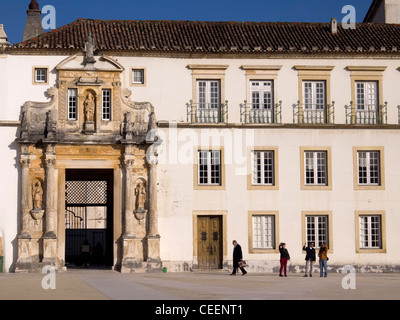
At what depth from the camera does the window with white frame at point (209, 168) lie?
38750 millimetres

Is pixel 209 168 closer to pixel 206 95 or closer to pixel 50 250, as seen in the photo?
pixel 206 95

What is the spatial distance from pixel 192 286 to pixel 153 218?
9.10m

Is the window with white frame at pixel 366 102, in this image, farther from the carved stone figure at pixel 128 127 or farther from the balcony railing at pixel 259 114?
the carved stone figure at pixel 128 127

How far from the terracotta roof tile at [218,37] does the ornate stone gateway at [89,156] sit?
1.54 m

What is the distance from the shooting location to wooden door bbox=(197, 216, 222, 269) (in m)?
38.5

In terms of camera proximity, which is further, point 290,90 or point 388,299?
point 290,90

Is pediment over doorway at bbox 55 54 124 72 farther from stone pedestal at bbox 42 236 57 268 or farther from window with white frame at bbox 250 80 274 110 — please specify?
stone pedestal at bbox 42 236 57 268

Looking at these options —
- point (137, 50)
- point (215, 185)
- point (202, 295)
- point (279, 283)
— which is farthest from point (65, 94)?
point (202, 295)

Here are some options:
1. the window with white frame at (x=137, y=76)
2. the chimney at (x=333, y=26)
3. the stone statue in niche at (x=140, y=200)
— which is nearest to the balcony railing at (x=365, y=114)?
the chimney at (x=333, y=26)

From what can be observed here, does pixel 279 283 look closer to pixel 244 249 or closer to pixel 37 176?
pixel 244 249

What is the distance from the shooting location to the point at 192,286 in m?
28.8

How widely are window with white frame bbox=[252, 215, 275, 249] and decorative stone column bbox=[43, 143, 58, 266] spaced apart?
8.44m

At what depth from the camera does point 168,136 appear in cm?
3841

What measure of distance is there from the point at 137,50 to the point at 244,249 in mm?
9594
